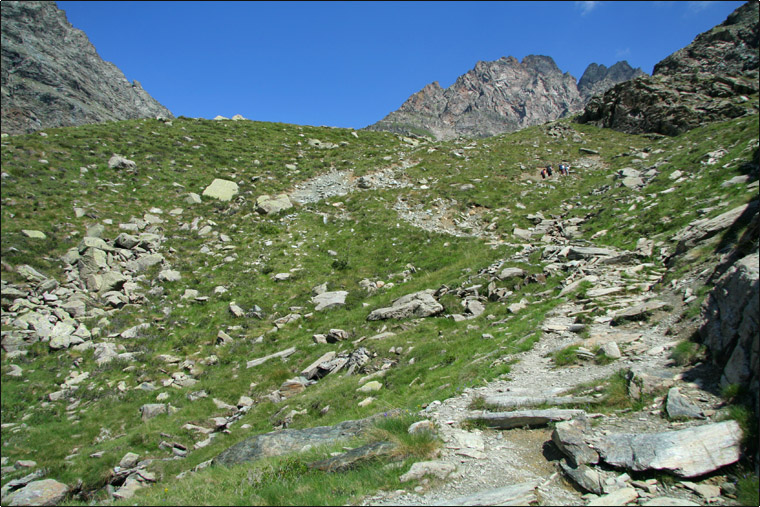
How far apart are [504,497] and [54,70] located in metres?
198

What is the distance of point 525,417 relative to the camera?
788 cm

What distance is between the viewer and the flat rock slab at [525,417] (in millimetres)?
7727

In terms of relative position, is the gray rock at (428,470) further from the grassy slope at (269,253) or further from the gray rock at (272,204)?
the gray rock at (272,204)

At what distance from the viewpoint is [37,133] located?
35062mm

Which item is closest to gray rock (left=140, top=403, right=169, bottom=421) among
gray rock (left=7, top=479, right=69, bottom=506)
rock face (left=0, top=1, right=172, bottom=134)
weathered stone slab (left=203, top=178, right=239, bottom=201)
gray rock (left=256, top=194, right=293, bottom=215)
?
gray rock (left=7, top=479, right=69, bottom=506)

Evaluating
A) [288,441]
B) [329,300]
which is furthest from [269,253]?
[288,441]

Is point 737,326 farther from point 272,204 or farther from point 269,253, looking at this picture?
point 272,204

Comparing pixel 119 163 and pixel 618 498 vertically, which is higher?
pixel 119 163

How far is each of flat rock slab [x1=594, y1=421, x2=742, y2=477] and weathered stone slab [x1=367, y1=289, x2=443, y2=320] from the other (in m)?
12.0

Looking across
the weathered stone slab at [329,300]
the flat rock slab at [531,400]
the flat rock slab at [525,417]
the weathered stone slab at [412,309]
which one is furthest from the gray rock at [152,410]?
the flat rock slab at [531,400]

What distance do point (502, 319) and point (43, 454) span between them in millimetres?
17284

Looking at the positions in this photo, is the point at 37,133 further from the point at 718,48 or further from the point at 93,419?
the point at 718,48

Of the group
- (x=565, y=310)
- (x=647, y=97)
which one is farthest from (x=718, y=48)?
(x=565, y=310)

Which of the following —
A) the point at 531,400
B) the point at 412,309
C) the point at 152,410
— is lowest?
the point at 152,410
